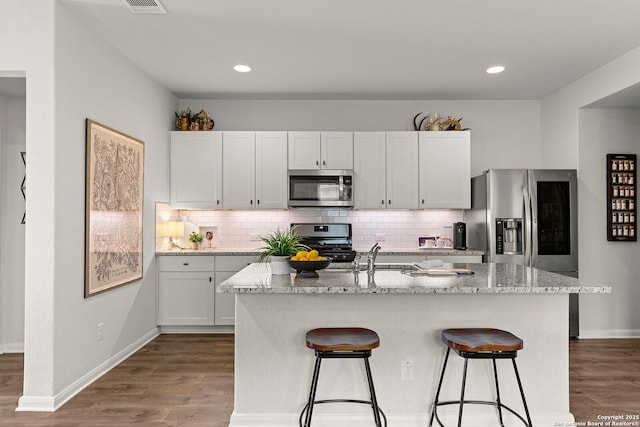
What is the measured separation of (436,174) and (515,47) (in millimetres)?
1694

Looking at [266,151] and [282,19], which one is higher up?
[282,19]

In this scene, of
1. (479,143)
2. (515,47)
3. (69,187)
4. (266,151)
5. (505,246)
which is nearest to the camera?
(69,187)

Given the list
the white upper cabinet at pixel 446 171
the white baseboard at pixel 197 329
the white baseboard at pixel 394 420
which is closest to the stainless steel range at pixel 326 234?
the white upper cabinet at pixel 446 171

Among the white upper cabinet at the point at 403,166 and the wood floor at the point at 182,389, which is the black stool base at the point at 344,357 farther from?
the white upper cabinet at the point at 403,166

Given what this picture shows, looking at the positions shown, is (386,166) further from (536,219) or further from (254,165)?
(536,219)

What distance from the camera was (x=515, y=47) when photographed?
3.79 metres

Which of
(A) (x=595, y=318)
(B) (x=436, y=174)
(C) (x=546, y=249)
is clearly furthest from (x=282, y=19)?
(A) (x=595, y=318)

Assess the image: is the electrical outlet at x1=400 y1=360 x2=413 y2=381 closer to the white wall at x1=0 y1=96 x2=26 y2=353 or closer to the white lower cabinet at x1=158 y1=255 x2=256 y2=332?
the white lower cabinet at x1=158 y1=255 x2=256 y2=332

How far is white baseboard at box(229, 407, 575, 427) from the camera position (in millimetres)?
2625

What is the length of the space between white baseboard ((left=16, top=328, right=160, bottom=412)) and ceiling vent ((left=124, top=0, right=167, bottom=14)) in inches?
104

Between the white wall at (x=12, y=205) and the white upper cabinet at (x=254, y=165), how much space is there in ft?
6.48

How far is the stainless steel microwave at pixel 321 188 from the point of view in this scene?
5086mm

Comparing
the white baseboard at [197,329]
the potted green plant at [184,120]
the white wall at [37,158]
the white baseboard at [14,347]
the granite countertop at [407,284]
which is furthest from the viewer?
the potted green plant at [184,120]

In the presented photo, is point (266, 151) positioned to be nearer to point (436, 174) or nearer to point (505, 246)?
point (436, 174)
